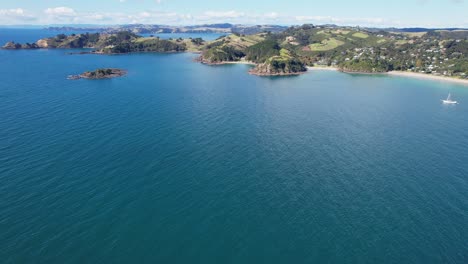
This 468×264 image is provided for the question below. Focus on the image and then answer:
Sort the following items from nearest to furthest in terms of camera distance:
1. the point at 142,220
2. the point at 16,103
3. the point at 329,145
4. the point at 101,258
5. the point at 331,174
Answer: the point at 101,258 < the point at 142,220 < the point at 331,174 < the point at 329,145 < the point at 16,103

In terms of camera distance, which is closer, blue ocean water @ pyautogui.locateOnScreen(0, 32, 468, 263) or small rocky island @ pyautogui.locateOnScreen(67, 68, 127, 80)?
blue ocean water @ pyautogui.locateOnScreen(0, 32, 468, 263)

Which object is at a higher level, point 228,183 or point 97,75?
point 97,75

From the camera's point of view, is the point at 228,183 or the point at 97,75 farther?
the point at 97,75

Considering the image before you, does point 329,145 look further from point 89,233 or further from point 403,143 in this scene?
point 89,233

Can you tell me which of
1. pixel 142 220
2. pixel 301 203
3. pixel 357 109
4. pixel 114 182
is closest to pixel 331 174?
pixel 301 203

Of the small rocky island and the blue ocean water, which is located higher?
the small rocky island

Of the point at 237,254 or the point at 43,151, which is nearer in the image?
the point at 237,254

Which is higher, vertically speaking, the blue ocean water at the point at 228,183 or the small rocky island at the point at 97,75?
the small rocky island at the point at 97,75

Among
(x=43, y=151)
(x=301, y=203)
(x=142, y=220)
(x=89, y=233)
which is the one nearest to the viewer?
(x=89, y=233)
